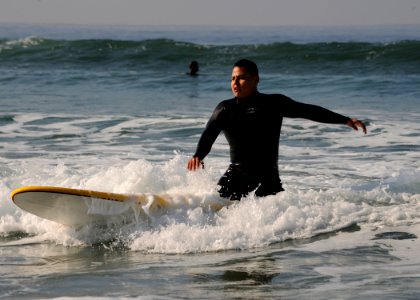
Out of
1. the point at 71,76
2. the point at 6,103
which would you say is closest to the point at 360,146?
the point at 6,103

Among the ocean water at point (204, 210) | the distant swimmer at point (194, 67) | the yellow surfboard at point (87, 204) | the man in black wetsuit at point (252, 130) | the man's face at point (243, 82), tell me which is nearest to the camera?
the ocean water at point (204, 210)

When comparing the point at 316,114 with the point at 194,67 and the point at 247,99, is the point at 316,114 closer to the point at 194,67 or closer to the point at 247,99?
the point at 247,99

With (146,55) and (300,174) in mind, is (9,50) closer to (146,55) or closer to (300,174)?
(146,55)

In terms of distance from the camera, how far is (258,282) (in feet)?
19.9

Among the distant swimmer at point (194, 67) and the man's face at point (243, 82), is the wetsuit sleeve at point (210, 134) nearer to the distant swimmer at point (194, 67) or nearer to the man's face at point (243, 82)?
the man's face at point (243, 82)

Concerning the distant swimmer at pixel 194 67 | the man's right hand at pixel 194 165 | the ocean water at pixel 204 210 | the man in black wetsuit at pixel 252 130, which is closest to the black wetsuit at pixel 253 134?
the man in black wetsuit at pixel 252 130

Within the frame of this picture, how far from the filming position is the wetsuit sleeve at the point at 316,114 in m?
7.56

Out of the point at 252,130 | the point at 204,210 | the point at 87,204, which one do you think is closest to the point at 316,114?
the point at 252,130

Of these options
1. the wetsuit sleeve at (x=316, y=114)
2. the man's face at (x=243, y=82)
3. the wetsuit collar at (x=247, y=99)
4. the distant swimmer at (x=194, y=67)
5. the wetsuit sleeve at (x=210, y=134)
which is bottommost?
the distant swimmer at (x=194, y=67)

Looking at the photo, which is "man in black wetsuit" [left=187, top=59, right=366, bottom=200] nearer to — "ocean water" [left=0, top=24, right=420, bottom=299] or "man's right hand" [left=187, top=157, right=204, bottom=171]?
"ocean water" [left=0, top=24, right=420, bottom=299]

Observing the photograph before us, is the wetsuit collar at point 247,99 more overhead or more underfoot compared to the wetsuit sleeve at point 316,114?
more overhead

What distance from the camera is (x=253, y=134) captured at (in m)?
7.77

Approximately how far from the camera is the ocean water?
6.10m

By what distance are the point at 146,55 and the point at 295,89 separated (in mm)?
11012
